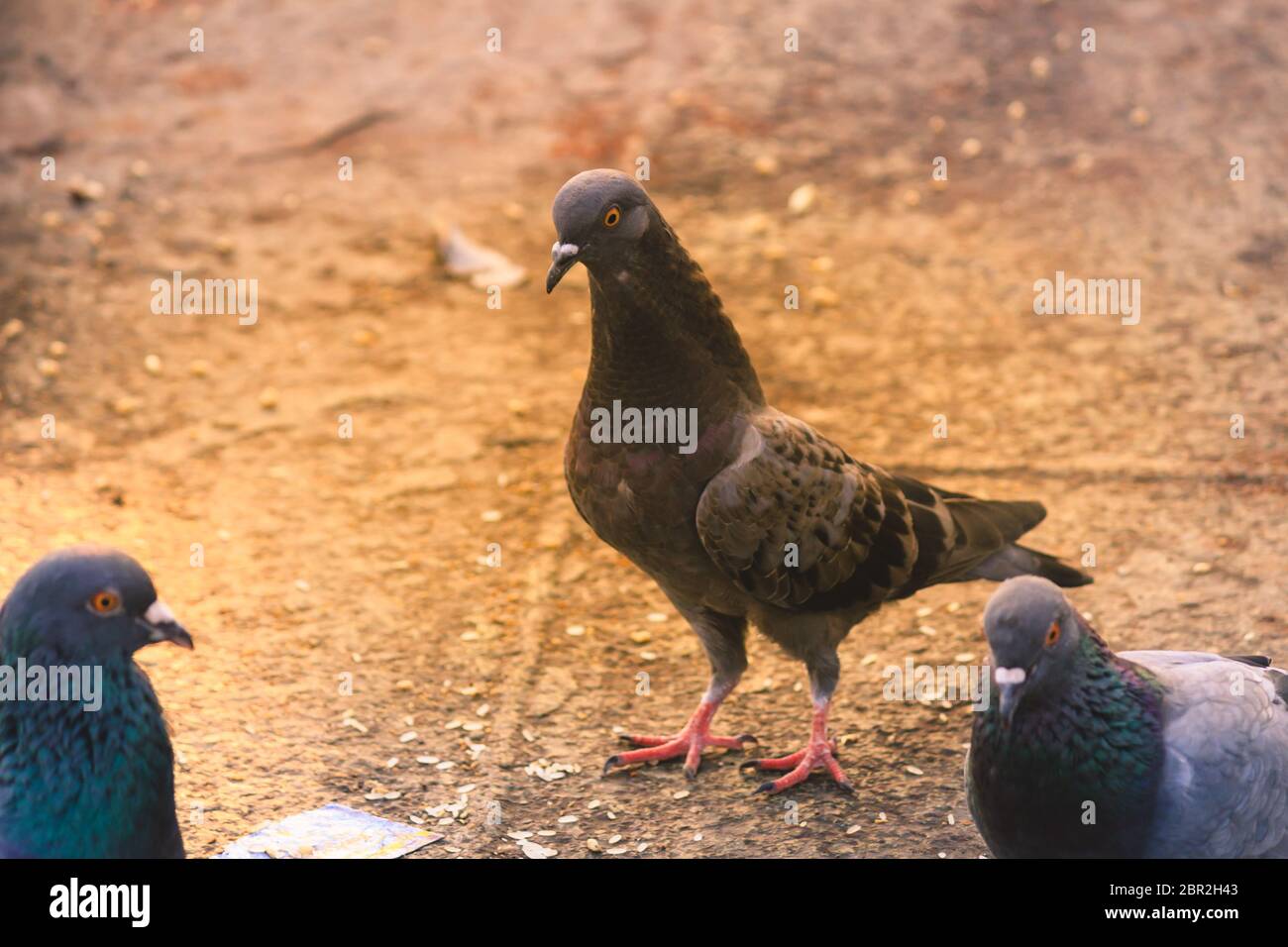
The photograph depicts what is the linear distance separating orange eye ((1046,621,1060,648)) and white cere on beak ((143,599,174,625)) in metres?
2.10

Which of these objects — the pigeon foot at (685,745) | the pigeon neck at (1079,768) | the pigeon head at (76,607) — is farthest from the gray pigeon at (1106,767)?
the pigeon head at (76,607)

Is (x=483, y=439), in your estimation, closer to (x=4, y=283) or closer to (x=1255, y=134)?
(x=4, y=283)

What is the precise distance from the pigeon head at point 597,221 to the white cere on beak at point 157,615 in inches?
53.2

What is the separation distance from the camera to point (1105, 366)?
7027 mm

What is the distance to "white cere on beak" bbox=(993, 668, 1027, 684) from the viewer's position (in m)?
3.38

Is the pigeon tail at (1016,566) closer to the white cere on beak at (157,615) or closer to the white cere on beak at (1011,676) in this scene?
the white cere on beak at (1011,676)

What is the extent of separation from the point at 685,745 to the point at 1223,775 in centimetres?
178

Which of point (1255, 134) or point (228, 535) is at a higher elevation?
point (1255, 134)

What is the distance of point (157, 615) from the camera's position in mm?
3463

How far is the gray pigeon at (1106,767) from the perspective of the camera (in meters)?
3.52

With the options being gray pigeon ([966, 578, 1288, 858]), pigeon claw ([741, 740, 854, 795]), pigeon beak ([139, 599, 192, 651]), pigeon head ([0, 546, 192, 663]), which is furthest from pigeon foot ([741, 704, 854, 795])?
pigeon head ([0, 546, 192, 663])

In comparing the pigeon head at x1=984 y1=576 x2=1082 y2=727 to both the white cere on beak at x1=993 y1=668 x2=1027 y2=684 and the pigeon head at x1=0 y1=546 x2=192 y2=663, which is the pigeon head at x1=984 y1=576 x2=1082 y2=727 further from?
the pigeon head at x1=0 y1=546 x2=192 y2=663
